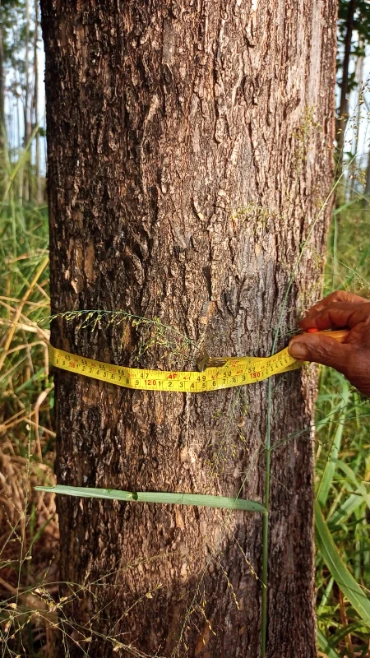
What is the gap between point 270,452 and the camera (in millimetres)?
1417

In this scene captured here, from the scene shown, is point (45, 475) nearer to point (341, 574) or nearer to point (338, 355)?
point (341, 574)

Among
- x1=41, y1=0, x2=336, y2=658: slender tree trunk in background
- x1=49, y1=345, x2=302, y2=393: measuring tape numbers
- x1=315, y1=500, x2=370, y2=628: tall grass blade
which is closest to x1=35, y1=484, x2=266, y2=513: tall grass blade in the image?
x1=41, y1=0, x2=336, y2=658: slender tree trunk in background

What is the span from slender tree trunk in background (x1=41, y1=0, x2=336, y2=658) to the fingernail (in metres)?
0.05

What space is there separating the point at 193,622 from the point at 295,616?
0.35 metres

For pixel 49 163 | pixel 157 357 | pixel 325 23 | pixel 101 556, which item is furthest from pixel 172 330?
pixel 325 23

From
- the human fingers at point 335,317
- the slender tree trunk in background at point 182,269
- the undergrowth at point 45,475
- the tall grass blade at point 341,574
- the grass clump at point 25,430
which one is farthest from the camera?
the grass clump at point 25,430

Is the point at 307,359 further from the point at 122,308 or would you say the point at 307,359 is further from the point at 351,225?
the point at 351,225

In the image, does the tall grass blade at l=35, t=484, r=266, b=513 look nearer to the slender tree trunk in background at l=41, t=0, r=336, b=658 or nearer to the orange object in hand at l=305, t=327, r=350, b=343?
the slender tree trunk in background at l=41, t=0, r=336, b=658

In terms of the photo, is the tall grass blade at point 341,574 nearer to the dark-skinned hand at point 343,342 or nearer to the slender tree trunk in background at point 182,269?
the slender tree trunk in background at point 182,269

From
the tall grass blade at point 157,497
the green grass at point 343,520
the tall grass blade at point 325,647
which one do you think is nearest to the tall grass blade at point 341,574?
the green grass at point 343,520

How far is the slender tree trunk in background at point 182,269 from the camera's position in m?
1.20

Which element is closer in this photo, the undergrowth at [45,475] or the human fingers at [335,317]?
the human fingers at [335,317]

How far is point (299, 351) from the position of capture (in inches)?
53.2

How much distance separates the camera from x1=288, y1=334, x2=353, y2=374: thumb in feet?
4.31
